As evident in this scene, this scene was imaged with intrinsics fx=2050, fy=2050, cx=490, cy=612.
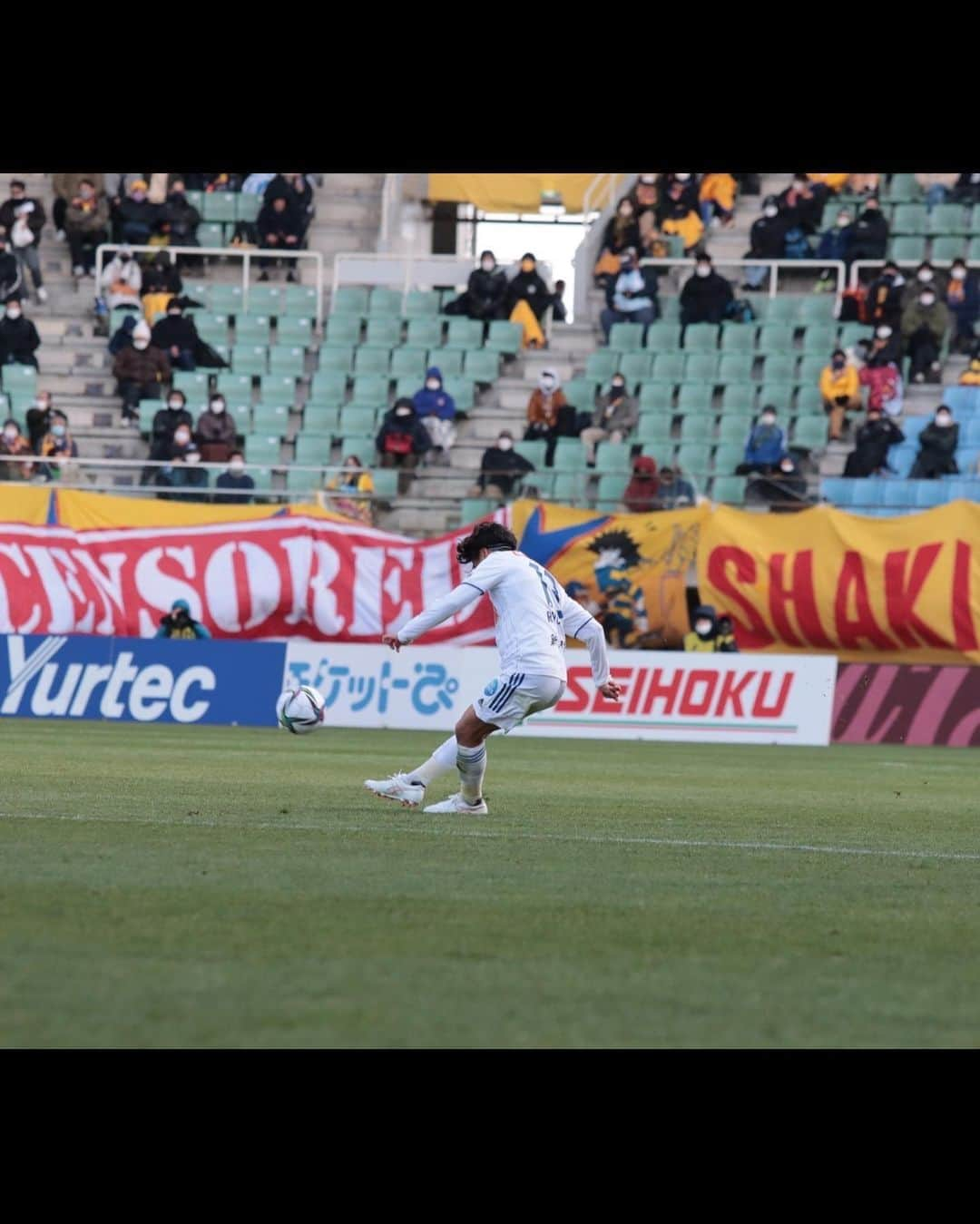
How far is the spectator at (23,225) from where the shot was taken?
35.3 m

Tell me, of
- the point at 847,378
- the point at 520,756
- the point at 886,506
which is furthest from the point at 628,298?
the point at 520,756

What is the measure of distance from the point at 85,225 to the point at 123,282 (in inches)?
A: 67.4

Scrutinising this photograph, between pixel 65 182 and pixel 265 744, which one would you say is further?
pixel 65 182

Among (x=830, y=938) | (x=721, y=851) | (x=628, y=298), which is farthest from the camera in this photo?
(x=628, y=298)

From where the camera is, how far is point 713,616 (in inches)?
1048

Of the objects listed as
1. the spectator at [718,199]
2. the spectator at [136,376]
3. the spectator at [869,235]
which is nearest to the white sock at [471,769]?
the spectator at [136,376]

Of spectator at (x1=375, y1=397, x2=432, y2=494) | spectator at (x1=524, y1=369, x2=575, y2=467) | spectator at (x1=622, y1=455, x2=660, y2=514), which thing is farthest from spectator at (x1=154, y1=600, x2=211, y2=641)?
spectator at (x1=524, y1=369, x2=575, y2=467)

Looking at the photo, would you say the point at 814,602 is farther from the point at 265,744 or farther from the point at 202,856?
the point at 202,856

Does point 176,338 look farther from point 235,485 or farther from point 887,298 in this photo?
point 887,298

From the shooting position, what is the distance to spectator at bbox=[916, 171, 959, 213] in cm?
3478

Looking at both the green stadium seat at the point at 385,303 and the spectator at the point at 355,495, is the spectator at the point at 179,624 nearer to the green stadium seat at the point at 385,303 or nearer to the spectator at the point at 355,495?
the spectator at the point at 355,495

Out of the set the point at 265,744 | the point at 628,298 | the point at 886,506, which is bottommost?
the point at 265,744

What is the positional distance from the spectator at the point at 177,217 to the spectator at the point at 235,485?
7.95 m

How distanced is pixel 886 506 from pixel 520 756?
8960 mm
